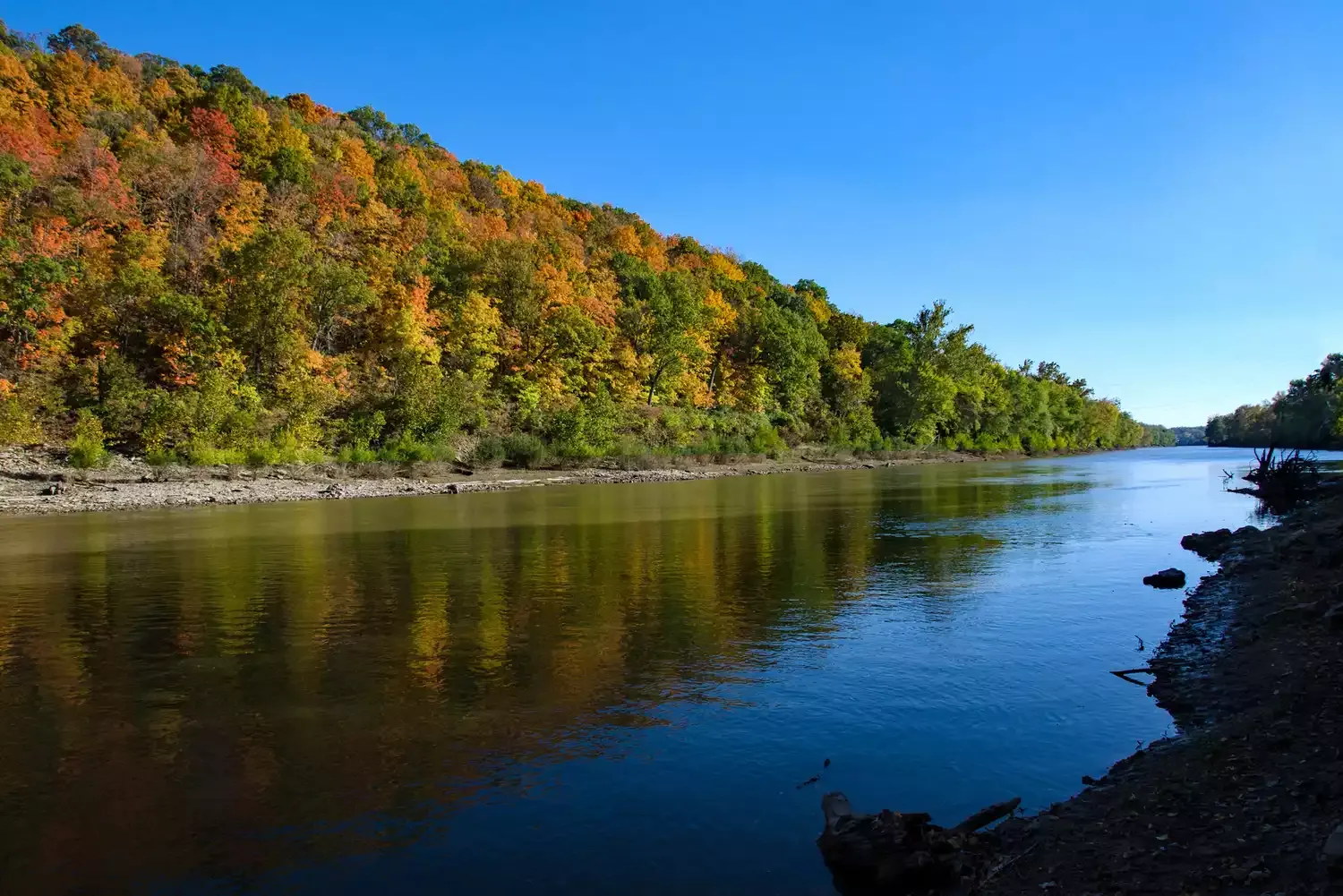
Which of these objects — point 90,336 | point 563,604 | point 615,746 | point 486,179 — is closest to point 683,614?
point 563,604

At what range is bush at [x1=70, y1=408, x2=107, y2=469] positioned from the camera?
37.7 m

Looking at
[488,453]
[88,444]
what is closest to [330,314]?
[488,453]

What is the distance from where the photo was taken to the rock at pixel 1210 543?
65.6ft

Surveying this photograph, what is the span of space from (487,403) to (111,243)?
25.2 meters

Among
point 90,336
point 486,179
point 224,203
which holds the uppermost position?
point 486,179

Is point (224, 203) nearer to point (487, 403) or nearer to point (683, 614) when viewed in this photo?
point (487, 403)

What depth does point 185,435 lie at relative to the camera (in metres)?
42.3

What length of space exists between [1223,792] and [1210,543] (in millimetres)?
17663

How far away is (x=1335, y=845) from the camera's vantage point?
442cm

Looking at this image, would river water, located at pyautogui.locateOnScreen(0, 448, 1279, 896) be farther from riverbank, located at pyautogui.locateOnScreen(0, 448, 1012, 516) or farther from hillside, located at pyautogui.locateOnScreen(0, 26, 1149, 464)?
hillside, located at pyautogui.locateOnScreen(0, 26, 1149, 464)

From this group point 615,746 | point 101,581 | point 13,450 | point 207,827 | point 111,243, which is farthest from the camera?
point 111,243

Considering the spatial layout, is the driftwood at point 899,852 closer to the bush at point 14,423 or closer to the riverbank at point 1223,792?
the riverbank at point 1223,792

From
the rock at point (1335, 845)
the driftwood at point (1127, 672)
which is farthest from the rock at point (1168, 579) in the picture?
the rock at point (1335, 845)

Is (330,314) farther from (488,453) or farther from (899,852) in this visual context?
(899,852)
